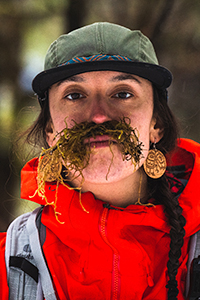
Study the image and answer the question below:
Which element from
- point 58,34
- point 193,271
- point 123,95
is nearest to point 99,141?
point 123,95

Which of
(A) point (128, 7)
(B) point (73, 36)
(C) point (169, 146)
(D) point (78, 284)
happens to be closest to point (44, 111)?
(B) point (73, 36)

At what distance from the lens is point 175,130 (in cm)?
184

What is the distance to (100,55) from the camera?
4.63 feet

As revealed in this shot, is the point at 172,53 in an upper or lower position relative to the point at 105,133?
upper

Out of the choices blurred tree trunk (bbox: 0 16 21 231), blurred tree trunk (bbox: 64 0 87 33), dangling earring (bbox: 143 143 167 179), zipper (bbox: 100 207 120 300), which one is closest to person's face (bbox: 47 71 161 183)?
dangling earring (bbox: 143 143 167 179)

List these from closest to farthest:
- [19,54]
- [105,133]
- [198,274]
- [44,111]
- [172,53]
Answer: [105,133], [198,274], [44,111], [19,54], [172,53]

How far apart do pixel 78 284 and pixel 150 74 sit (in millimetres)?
1219

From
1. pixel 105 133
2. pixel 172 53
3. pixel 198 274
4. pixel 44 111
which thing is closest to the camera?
pixel 105 133

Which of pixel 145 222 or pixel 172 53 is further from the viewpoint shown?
pixel 172 53

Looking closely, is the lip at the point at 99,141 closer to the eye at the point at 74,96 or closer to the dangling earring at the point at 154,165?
the eye at the point at 74,96

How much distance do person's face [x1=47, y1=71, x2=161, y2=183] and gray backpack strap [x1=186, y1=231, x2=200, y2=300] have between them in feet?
1.84

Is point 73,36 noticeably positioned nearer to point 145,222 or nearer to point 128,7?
point 145,222

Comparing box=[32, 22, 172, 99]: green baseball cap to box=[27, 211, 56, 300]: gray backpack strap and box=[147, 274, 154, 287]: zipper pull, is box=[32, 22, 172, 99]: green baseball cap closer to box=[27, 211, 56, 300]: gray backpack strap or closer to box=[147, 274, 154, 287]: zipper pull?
box=[27, 211, 56, 300]: gray backpack strap

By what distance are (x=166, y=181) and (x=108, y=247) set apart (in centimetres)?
57
